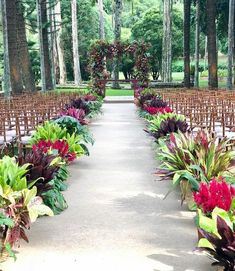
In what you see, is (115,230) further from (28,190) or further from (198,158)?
(198,158)

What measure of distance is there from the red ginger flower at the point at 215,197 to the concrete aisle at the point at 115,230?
1.51 feet

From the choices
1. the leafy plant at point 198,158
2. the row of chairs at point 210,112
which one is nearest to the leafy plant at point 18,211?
the leafy plant at point 198,158

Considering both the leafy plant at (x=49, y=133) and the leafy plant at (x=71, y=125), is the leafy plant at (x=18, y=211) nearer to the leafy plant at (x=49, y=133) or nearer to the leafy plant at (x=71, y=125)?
the leafy plant at (x=49, y=133)

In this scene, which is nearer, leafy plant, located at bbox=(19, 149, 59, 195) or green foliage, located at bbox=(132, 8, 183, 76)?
leafy plant, located at bbox=(19, 149, 59, 195)

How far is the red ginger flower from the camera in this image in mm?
4922

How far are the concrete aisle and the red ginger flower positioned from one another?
1.51ft

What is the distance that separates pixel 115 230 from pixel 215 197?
1257 millimetres

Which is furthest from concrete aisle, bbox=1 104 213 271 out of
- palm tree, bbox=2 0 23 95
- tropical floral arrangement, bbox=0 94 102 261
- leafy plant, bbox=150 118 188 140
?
palm tree, bbox=2 0 23 95

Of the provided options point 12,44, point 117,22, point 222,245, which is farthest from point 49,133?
point 117,22

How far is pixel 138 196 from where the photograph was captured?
282 inches

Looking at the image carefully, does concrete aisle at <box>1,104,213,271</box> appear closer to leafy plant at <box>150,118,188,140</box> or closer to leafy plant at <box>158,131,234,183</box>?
leafy plant at <box>158,131,234,183</box>

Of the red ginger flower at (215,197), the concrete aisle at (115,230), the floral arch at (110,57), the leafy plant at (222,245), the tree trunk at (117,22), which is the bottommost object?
the concrete aisle at (115,230)

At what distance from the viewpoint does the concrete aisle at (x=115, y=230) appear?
475 cm

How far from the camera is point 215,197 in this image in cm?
499
